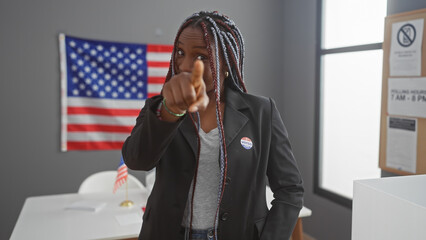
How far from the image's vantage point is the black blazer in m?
1.00

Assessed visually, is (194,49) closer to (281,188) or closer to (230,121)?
(230,121)

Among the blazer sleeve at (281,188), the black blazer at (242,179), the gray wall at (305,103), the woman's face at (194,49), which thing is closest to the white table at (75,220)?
the black blazer at (242,179)

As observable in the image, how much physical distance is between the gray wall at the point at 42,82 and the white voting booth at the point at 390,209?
2.98 metres

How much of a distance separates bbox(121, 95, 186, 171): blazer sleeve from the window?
2.45m

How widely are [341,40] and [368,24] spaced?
33 centimetres

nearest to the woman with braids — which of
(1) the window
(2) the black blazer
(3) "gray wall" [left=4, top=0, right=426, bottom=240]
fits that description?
(2) the black blazer

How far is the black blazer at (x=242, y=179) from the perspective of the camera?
100 cm

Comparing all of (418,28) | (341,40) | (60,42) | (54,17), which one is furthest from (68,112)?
(418,28)

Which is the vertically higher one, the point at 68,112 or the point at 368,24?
the point at 368,24

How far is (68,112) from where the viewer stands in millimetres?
3303

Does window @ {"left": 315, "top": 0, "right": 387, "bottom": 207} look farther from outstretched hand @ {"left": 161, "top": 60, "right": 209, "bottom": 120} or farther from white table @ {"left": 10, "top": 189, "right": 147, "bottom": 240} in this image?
outstretched hand @ {"left": 161, "top": 60, "right": 209, "bottom": 120}

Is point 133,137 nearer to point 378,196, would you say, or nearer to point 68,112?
point 378,196

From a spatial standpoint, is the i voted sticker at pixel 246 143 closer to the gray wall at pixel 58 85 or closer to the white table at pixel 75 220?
the white table at pixel 75 220

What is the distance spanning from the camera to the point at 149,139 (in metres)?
0.82
